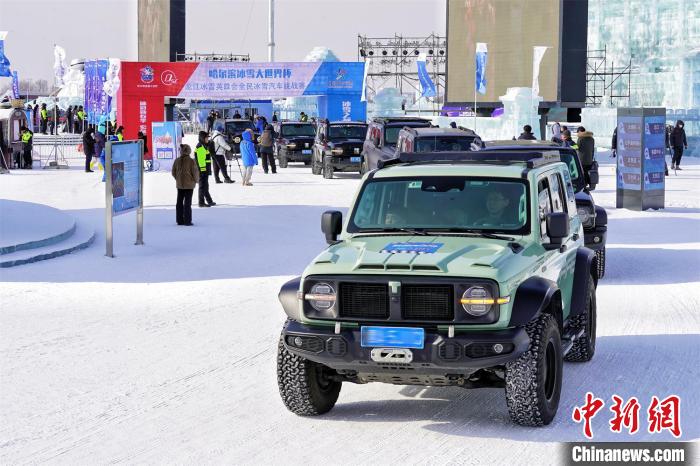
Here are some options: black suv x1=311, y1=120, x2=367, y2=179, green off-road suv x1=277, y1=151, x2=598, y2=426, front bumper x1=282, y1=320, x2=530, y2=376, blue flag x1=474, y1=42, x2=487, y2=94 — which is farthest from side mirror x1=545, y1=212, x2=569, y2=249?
blue flag x1=474, y1=42, x2=487, y2=94

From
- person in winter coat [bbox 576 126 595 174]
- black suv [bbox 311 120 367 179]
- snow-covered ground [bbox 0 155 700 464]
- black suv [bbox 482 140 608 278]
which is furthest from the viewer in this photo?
black suv [bbox 311 120 367 179]

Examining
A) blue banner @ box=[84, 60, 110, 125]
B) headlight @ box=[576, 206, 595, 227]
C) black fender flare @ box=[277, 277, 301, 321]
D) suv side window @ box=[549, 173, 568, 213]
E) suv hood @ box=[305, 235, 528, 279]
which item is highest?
blue banner @ box=[84, 60, 110, 125]

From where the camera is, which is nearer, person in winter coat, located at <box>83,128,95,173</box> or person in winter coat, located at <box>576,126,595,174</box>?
person in winter coat, located at <box>576,126,595,174</box>

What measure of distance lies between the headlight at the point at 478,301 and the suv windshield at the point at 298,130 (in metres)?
38.6

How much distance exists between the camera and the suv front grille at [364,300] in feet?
26.7

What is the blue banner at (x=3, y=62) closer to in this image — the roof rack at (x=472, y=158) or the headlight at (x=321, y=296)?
the roof rack at (x=472, y=158)

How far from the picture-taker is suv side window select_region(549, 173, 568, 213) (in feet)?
33.3

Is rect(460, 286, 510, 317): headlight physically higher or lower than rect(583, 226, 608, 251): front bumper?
higher

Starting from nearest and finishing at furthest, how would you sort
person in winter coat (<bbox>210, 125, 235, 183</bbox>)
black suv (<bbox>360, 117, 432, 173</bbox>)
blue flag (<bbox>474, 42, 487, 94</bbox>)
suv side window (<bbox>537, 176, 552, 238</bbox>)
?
suv side window (<bbox>537, 176, 552, 238</bbox>)
black suv (<bbox>360, 117, 432, 173</bbox>)
person in winter coat (<bbox>210, 125, 235, 183</bbox>)
blue flag (<bbox>474, 42, 487, 94</bbox>)

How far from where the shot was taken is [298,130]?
4666 centimetres

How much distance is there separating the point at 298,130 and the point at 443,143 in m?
20.7

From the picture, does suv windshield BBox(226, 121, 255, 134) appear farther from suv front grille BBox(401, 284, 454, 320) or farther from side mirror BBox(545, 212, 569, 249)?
suv front grille BBox(401, 284, 454, 320)

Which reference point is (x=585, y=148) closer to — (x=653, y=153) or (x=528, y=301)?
(x=653, y=153)

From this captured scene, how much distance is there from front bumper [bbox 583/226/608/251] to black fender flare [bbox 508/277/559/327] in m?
7.32
